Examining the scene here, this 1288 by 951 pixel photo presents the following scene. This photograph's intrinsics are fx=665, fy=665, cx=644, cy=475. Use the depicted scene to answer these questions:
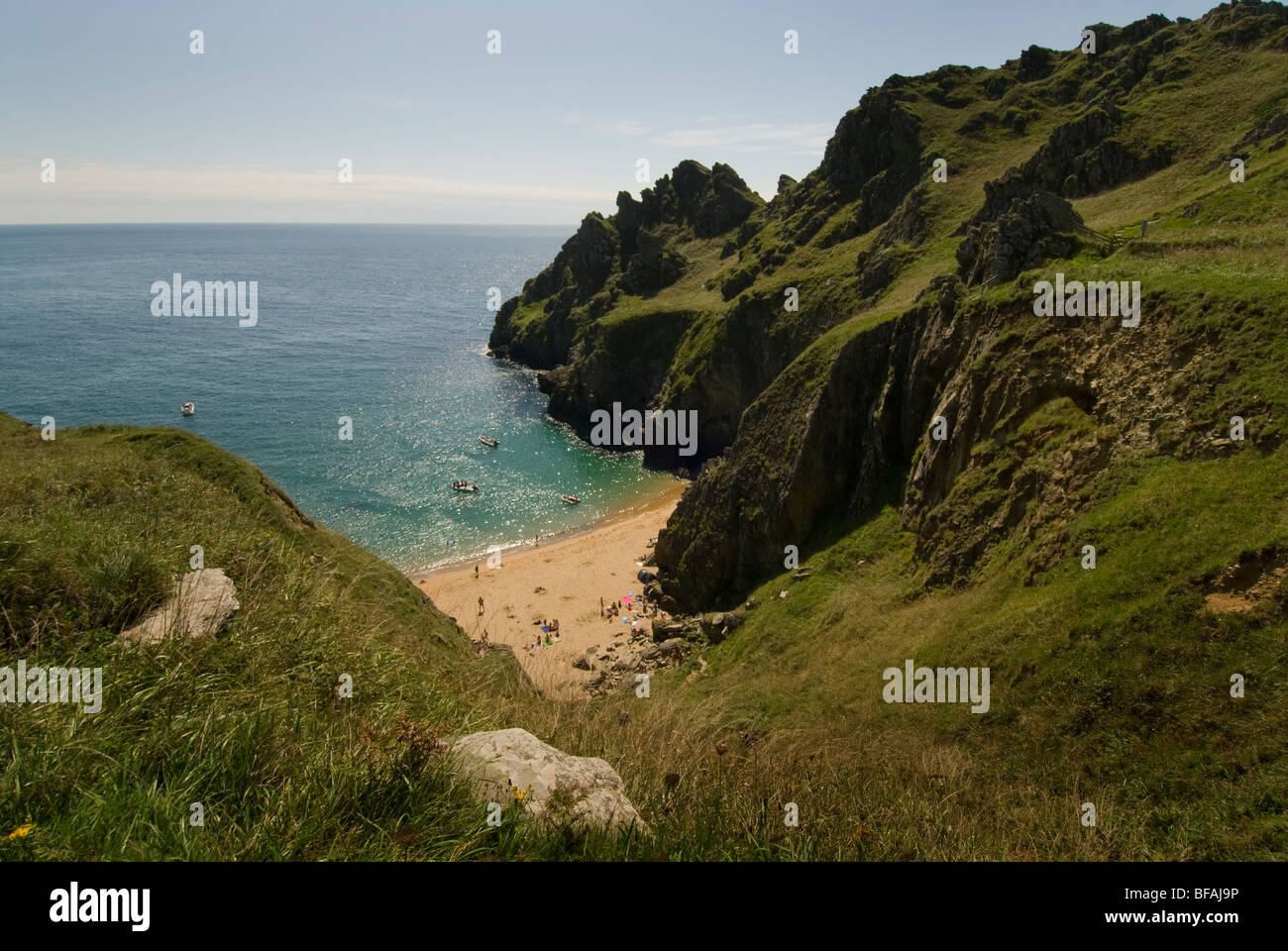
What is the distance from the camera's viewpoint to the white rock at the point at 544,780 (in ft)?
19.8

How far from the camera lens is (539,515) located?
61969 millimetres

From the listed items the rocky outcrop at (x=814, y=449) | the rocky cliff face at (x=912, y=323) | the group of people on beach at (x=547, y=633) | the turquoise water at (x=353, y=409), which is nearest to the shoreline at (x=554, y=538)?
the turquoise water at (x=353, y=409)

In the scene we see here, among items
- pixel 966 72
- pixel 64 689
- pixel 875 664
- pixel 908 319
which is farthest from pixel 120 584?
pixel 966 72

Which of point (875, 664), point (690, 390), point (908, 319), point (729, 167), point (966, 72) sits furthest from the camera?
point (729, 167)

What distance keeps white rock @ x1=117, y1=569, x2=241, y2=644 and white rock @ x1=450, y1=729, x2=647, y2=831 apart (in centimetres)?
333

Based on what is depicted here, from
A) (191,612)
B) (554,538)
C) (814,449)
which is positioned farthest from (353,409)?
(191,612)

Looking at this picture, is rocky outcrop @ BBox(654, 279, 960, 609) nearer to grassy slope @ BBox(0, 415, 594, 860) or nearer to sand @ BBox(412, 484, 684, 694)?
sand @ BBox(412, 484, 684, 694)

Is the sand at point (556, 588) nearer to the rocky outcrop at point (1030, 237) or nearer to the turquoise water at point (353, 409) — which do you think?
the turquoise water at point (353, 409)

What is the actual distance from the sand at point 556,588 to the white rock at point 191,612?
26893mm

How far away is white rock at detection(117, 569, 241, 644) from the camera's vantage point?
24.1 feet
